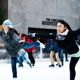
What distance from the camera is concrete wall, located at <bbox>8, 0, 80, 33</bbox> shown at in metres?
19.8

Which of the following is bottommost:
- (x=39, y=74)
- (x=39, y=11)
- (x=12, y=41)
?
(x=39, y=74)

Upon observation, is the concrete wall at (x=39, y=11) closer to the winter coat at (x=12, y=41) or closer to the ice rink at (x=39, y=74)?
the ice rink at (x=39, y=74)

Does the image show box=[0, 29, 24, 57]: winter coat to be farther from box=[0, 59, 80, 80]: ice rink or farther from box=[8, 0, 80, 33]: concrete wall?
box=[8, 0, 80, 33]: concrete wall

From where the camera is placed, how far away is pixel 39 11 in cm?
2105

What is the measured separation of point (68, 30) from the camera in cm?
385

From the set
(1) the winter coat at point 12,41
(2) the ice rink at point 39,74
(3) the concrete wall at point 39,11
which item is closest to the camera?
(1) the winter coat at point 12,41

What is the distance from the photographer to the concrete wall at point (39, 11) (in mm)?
19828

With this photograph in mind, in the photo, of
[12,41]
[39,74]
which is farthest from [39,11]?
[12,41]

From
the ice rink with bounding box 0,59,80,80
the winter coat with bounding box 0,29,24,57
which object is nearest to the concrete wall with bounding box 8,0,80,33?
the ice rink with bounding box 0,59,80,80

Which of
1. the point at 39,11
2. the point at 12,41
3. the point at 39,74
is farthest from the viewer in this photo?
the point at 39,11

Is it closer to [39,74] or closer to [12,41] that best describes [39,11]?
[39,74]

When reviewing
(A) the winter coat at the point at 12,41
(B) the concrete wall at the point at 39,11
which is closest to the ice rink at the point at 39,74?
(A) the winter coat at the point at 12,41

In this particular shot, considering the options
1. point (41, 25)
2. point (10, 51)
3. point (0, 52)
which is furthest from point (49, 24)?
point (10, 51)

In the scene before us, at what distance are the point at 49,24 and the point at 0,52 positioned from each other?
38.6ft
